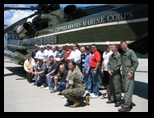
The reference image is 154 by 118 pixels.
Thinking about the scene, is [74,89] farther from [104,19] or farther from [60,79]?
[104,19]

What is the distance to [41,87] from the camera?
27.5 feet

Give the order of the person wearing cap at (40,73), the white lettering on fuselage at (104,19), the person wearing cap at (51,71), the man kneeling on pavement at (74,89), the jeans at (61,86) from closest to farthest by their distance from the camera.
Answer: the man kneeling on pavement at (74,89)
the white lettering on fuselage at (104,19)
the jeans at (61,86)
the person wearing cap at (51,71)
the person wearing cap at (40,73)

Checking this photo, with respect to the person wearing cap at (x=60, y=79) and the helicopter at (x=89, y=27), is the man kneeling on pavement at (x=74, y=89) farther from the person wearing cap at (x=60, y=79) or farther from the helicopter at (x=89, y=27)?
the helicopter at (x=89, y=27)

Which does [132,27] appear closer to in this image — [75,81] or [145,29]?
[145,29]

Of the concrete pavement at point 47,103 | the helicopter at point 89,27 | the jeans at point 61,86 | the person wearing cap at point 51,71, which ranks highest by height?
the helicopter at point 89,27

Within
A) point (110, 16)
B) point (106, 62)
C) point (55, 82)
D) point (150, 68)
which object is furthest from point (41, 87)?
point (150, 68)

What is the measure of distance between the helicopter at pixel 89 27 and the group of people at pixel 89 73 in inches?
24.0

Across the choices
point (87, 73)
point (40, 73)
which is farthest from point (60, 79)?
point (40, 73)

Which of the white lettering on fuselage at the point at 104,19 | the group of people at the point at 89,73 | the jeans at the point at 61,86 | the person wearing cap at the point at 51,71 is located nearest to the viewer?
the group of people at the point at 89,73

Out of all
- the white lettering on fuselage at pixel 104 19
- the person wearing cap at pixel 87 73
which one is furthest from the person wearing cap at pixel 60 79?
the white lettering on fuselage at pixel 104 19

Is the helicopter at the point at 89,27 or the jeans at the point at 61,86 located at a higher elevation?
the helicopter at the point at 89,27

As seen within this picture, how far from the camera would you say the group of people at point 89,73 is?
17.1ft

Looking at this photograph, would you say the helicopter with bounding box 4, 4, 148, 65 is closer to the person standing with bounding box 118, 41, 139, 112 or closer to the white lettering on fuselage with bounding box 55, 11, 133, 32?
the white lettering on fuselage with bounding box 55, 11, 133, 32

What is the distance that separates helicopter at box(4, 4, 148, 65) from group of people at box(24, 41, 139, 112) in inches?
24.0
